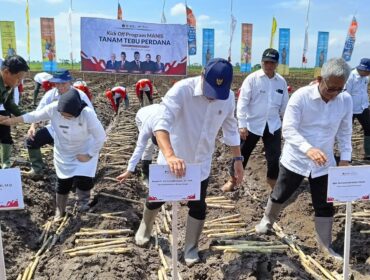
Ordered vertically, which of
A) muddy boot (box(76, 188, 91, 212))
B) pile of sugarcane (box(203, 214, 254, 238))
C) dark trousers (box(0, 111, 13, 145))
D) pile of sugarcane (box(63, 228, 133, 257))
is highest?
dark trousers (box(0, 111, 13, 145))

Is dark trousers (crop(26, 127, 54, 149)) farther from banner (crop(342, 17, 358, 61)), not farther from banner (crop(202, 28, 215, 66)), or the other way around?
banner (crop(342, 17, 358, 61))

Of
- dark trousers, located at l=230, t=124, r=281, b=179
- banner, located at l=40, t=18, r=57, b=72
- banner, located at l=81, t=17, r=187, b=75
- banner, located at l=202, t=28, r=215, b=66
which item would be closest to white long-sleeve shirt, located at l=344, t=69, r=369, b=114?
dark trousers, located at l=230, t=124, r=281, b=179

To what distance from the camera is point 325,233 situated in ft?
12.4

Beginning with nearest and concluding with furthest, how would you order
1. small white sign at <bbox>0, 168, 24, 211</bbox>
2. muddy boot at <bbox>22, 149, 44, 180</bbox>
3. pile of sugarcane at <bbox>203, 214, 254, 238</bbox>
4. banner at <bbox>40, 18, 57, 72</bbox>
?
1. small white sign at <bbox>0, 168, 24, 211</bbox>
2. pile of sugarcane at <bbox>203, 214, 254, 238</bbox>
3. muddy boot at <bbox>22, 149, 44, 180</bbox>
4. banner at <bbox>40, 18, 57, 72</bbox>

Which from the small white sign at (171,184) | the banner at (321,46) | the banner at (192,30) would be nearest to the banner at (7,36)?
the banner at (192,30)

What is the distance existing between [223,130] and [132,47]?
932 cm

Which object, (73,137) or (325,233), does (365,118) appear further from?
(73,137)

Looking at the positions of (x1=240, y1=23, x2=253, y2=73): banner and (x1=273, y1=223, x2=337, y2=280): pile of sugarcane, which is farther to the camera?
(x1=240, y1=23, x2=253, y2=73): banner

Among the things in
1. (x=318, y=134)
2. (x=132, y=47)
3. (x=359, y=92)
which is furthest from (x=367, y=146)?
(x=132, y=47)

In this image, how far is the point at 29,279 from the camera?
3365 mm

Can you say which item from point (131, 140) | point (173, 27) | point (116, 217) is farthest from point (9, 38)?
point (116, 217)

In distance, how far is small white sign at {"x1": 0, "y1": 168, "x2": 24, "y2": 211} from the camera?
252cm

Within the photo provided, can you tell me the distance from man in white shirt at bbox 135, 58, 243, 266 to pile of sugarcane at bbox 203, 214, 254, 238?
0.70 metres

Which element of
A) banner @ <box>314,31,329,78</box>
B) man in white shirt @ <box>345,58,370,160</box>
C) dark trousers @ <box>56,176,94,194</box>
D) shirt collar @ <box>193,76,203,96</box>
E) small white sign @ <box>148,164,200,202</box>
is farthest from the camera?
banner @ <box>314,31,329,78</box>
